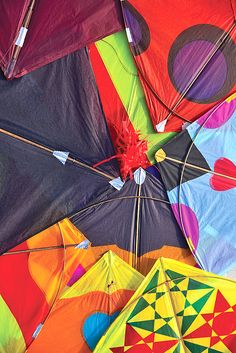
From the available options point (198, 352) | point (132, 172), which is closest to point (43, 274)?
point (132, 172)

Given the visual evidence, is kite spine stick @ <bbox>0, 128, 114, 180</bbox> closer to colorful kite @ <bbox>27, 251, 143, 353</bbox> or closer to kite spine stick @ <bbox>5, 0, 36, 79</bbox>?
kite spine stick @ <bbox>5, 0, 36, 79</bbox>

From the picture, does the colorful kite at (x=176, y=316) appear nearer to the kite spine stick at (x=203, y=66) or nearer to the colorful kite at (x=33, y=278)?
the colorful kite at (x=33, y=278)

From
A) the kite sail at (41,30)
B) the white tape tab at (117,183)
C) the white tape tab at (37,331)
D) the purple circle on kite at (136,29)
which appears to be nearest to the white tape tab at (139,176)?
the white tape tab at (117,183)

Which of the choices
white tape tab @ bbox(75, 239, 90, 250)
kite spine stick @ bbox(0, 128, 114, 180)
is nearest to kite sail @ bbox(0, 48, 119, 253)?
kite spine stick @ bbox(0, 128, 114, 180)

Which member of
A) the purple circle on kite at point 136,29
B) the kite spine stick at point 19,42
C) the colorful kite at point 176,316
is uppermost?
the kite spine stick at point 19,42

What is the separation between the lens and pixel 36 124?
11.2 ft

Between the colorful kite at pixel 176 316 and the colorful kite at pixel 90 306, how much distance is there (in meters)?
0.09

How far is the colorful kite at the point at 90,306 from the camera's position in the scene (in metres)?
3.55

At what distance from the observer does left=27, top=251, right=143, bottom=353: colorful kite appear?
11.6 feet

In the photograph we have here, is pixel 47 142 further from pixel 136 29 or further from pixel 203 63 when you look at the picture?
pixel 203 63

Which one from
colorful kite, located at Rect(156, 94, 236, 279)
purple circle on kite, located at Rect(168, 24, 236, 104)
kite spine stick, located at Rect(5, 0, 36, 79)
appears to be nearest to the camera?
kite spine stick, located at Rect(5, 0, 36, 79)

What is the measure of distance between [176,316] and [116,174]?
0.97 metres

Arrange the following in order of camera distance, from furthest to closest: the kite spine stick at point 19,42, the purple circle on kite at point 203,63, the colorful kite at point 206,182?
1. the colorful kite at point 206,182
2. the purple circle on kite at point 203,63
3. the kite spine stick at point 19,42

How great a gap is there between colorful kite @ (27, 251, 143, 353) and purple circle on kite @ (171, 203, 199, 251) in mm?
411
